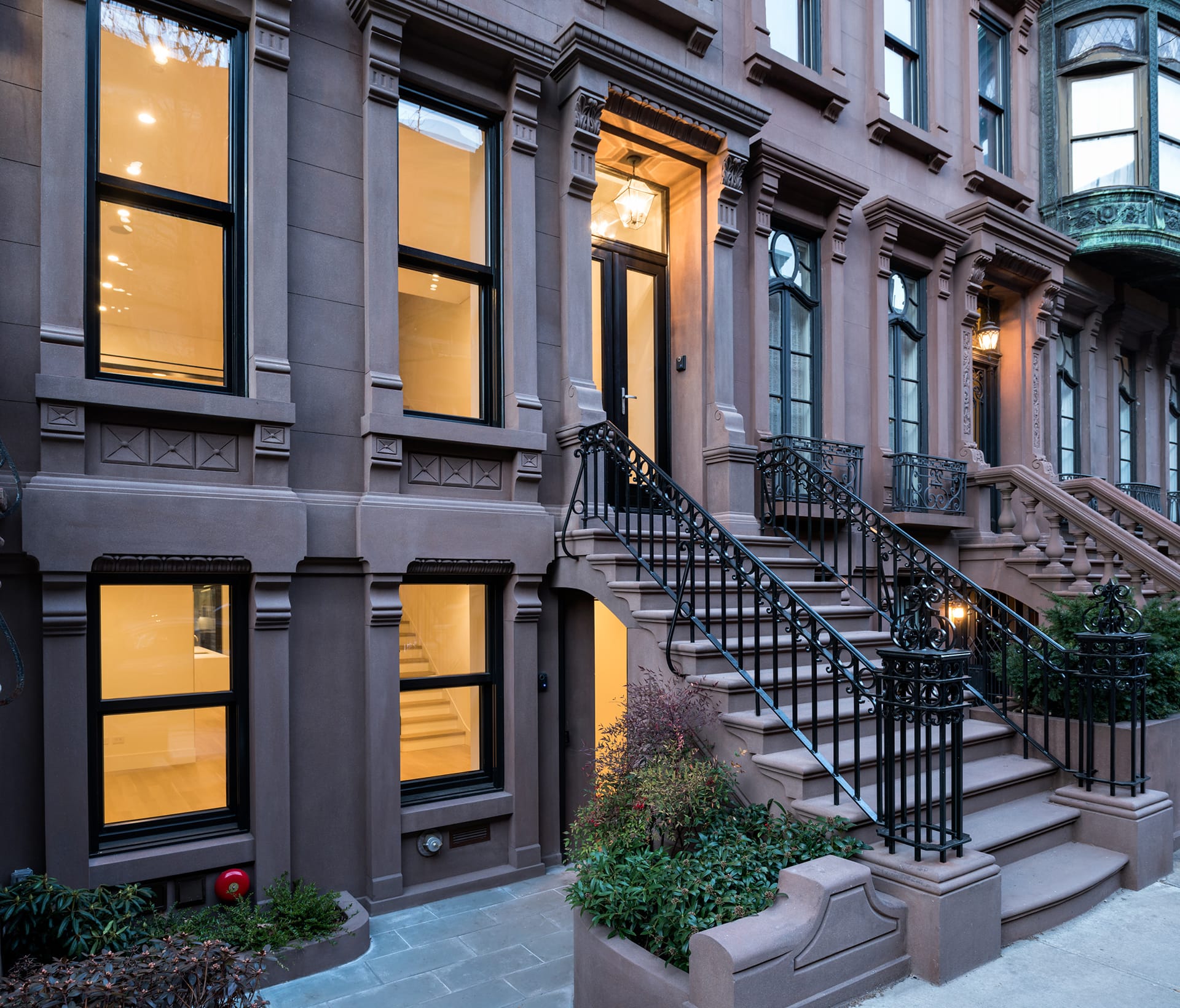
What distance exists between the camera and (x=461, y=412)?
721 centimetres

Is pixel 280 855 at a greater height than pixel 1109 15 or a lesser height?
lesser

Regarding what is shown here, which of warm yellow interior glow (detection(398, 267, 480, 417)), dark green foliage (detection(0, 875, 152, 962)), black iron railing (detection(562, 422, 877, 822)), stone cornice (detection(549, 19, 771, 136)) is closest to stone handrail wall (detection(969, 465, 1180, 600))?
black iron railing (detection(562, 422, 877, 822))

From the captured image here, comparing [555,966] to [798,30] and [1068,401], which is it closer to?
[798,30]

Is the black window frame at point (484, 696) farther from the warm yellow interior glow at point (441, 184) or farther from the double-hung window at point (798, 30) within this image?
the double-hung window at point (798, 30)

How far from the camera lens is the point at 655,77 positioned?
25.4 ft

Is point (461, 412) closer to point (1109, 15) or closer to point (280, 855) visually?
point (280, 855)

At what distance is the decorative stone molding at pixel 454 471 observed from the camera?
6.73 m

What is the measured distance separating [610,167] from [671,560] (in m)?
4.27

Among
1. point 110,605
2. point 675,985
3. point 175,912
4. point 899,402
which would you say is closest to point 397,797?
point 175,912

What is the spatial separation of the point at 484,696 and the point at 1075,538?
23.3ft

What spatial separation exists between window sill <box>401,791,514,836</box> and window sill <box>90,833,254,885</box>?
1178 millimetres

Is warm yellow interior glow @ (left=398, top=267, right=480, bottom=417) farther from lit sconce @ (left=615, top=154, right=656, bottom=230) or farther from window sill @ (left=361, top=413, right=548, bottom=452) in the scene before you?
lit sconce @ (left=615, top=154, right=656, bottom=230)

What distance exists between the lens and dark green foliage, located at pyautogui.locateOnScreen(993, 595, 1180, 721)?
649 cm

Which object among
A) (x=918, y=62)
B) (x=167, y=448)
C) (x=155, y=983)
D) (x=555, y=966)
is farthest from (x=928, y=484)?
(x=155, y=983)
